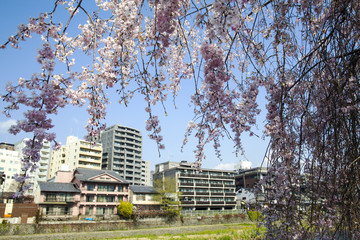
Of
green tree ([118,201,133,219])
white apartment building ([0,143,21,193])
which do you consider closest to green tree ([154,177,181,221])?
green tree ([118,201,133,219])

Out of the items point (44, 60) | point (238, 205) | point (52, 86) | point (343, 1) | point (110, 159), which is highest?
point (110, 159)

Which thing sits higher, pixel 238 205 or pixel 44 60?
pixel 44 60

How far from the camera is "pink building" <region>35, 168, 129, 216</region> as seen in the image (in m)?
25.1

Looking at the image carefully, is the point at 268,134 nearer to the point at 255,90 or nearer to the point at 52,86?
the point at 255,90

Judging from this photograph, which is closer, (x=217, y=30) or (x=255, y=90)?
(x=217, y=30)

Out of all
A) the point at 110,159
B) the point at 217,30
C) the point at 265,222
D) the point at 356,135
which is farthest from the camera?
the point at 110,159


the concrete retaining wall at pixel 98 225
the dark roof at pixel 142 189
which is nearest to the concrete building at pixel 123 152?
the dark roof at pixel 142 189

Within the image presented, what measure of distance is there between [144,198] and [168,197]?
3.04 metres

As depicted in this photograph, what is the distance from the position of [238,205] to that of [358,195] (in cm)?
4559

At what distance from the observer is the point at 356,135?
2.34m

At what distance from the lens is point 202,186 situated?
42.9 m

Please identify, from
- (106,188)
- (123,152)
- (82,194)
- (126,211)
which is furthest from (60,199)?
(123,152)

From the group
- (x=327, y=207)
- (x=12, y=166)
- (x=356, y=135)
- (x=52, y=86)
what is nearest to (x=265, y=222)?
(x=327, y=207)

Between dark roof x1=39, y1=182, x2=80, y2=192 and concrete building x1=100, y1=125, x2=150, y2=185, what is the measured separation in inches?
1004
